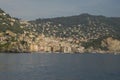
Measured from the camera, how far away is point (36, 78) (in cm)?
10338

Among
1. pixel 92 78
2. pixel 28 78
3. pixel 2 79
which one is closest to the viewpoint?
pixel 2 79

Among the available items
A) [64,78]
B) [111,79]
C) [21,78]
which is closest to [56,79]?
[64,78]

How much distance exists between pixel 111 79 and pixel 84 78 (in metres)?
8.02

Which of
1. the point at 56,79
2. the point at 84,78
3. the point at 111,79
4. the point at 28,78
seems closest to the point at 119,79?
the point at 111,79

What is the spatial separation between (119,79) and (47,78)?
21216mm

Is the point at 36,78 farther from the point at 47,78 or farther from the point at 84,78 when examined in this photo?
the point at 84,78

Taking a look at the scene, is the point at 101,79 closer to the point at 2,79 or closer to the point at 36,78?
the point at 36,78

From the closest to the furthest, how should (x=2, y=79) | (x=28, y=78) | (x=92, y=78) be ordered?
1. (x=2, y=79)
2. (x=28, y=78)
3. (x=92, y=78)

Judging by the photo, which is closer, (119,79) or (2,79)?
(2,79)

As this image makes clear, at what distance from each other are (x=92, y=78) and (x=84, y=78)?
9.20 ft

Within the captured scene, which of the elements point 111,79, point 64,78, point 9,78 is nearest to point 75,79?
point 64,78

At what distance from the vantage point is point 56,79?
101938 millimetres

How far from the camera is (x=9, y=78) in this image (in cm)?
9844

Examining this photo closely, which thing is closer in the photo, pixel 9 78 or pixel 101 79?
pixel 9 78
